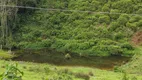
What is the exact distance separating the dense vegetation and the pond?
259cm

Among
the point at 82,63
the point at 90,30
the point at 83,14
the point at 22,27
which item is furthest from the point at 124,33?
the point at 22,27

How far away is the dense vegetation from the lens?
1759 inches

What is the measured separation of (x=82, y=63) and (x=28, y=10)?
21.5 m

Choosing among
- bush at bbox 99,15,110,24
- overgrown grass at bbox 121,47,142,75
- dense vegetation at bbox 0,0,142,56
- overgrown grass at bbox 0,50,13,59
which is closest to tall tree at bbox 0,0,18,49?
dense vegetation at bbox 0,0,142,56

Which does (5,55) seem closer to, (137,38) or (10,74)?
(137,38)

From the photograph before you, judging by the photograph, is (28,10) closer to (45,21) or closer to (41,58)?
(45,21)

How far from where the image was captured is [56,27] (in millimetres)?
50688

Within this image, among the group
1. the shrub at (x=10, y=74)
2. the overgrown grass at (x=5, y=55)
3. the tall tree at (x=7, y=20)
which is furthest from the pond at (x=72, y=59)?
the shrub at (x=10, y=74)

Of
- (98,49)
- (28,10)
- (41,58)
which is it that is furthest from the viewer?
(28,10)

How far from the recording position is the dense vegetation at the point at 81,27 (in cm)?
4469

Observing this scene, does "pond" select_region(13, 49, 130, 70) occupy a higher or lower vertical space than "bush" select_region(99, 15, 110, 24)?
lower

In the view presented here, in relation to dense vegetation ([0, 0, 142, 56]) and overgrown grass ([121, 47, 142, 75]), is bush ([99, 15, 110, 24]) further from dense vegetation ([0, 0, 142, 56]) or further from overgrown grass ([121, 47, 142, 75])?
overgrown grass ([121, 47, 142, 75])

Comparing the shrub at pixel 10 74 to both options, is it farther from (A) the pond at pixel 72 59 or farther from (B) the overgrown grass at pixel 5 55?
(B) the overgrown grass at pixel 5 55

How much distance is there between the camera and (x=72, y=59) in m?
38.8
